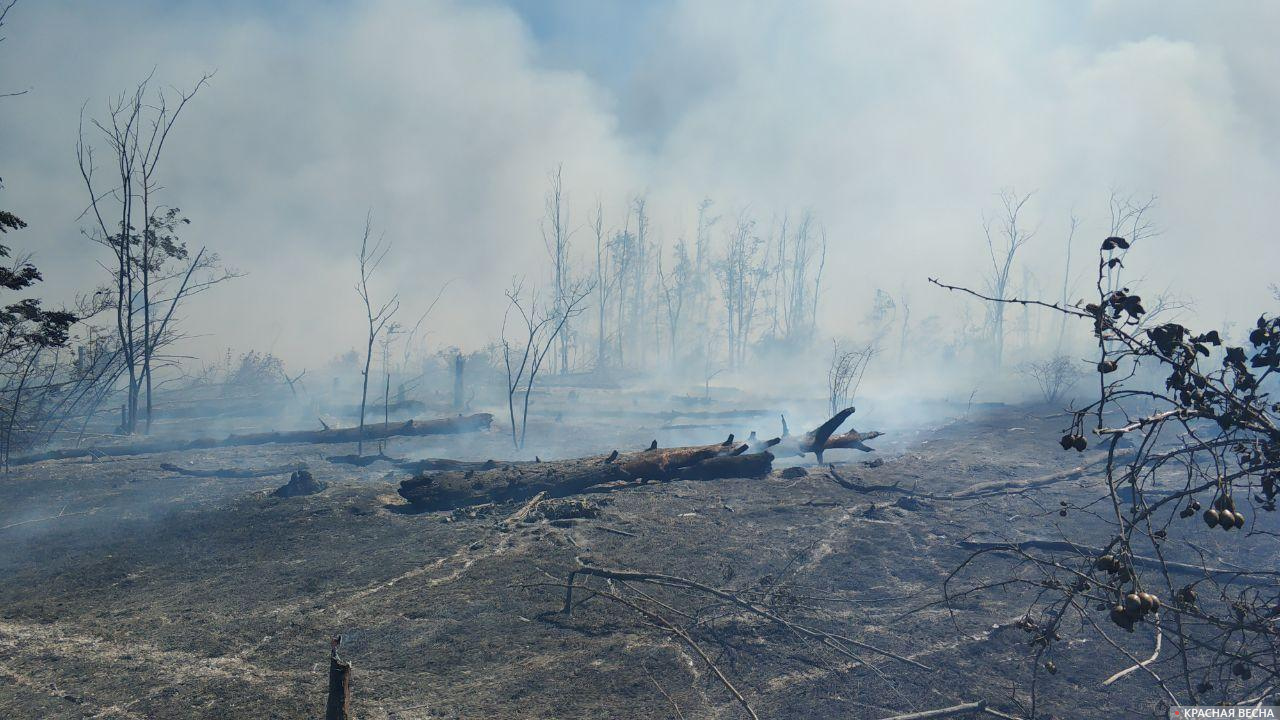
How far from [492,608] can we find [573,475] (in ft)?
15.6

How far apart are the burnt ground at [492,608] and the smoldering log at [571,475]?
0.46 meters

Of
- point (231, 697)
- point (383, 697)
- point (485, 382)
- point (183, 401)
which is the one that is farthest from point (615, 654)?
point (485, 382)

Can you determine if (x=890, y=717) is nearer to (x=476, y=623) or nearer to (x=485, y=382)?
(x=476, y=623)

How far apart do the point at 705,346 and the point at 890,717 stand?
65.5 meters

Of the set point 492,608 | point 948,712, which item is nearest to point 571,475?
point 492,608

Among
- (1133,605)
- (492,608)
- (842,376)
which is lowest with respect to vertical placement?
(492,608)

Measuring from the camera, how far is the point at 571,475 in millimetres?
11734

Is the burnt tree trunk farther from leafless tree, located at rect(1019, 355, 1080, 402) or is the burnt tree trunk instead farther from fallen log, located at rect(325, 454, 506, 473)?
leafless tree, located at rect(1019, 355, 1080, 402)

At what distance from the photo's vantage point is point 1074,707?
16.9ft

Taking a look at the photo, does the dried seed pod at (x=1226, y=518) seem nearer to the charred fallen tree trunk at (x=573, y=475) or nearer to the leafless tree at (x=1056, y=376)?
the charred fallen tree trunk at (x=573, y=475)

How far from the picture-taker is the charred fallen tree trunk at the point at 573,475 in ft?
36.1

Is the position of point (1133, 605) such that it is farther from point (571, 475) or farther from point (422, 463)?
point (422, 463)

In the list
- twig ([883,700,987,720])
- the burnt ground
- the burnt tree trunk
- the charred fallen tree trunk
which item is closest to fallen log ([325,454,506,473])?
the charred fallen tree trunk

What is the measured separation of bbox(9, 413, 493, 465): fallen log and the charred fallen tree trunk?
8.73 metres
